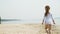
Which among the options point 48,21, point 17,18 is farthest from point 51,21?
point 17,18

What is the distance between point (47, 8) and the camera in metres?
8.13

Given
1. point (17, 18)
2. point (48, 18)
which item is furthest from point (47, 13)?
point (17, 18)

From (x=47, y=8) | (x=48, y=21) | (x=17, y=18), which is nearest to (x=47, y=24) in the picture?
(x=48, y=21)

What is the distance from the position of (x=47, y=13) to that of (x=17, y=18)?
27278 mm

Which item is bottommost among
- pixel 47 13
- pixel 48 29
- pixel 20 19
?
pixel 20 19

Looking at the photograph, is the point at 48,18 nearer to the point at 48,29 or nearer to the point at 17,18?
the point at 48,29

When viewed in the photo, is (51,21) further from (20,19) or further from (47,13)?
(20,19)

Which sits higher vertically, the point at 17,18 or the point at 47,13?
the point at 47,13

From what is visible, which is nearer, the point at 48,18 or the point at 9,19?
the point at 48,18

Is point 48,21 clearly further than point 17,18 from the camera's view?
No

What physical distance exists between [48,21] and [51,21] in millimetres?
158

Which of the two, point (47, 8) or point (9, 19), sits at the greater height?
point (47, 8)

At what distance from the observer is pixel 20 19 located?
35.6 m

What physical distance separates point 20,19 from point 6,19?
2476mm
